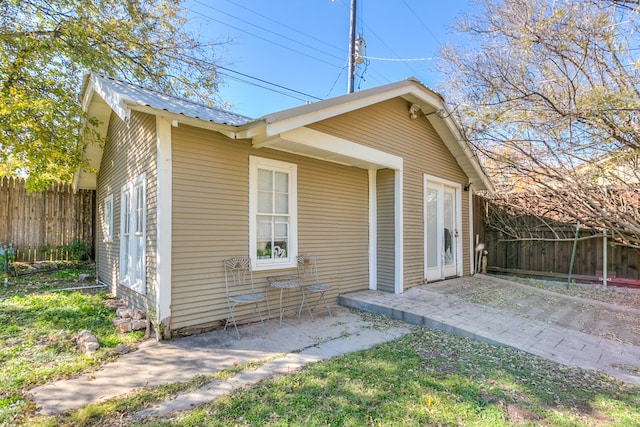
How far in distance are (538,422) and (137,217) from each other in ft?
17.9

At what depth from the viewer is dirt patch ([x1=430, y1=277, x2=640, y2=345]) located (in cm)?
487

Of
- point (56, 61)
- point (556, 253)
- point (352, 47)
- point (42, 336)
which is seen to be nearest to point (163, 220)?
point (42, 336)

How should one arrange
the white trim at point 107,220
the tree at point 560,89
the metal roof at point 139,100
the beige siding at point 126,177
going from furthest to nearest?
the white trim at point 107,220, the tree at point 560,89, the beige siding at point 126,177, the metal roof at point 139,100

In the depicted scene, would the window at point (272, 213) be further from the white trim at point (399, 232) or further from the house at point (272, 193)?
the white trim at point (399, 232)

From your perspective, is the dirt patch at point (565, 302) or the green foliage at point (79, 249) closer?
the dirt patch at point (565, 302)

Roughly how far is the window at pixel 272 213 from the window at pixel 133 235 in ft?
5.08

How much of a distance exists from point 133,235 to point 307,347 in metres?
3.37

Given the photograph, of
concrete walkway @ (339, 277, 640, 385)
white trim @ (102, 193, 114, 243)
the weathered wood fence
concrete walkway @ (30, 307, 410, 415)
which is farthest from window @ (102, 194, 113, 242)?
the weathered wood fence

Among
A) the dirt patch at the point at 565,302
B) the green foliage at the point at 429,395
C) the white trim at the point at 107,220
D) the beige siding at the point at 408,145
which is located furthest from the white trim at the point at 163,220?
the dirt patch at the point at 565,302

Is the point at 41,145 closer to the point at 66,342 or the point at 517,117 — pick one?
A: the point at 66,342

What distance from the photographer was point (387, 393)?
2.82m

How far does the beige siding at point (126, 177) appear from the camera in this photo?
4375mm

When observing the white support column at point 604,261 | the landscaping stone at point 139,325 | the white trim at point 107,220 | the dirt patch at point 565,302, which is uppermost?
the white trim at point 107,220

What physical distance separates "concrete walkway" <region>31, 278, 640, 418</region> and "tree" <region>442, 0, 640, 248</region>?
8.91 feet
